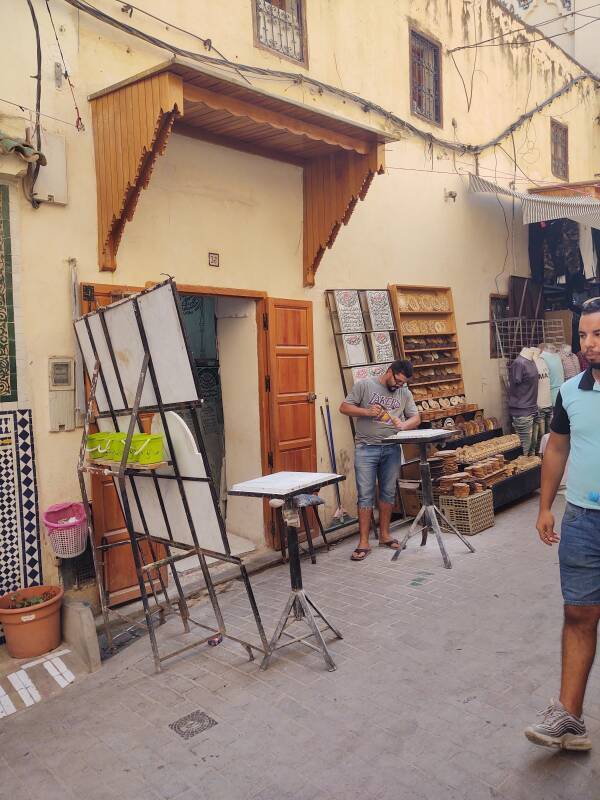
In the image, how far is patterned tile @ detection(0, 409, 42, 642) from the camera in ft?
15.0

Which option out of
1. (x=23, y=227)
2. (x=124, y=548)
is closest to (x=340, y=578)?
(x=124, y=548)

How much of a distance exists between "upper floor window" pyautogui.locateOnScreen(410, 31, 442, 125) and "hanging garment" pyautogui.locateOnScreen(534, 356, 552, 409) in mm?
3878

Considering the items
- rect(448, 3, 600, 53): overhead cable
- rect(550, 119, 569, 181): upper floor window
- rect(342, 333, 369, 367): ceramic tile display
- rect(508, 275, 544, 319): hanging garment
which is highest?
rect(448, 3, 600, 53): overhead cable

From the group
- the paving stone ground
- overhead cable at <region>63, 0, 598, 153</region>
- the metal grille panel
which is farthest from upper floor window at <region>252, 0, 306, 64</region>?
the paving stone ground

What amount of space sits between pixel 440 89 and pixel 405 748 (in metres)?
8.74

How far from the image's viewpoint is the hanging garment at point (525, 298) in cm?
1077

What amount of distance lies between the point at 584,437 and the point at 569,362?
8435mm

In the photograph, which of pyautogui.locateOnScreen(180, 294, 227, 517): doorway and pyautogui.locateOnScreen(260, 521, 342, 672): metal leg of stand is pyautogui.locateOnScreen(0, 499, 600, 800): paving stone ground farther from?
pyautogui.locateOnScreen(180, 294, 227, 517): doorway

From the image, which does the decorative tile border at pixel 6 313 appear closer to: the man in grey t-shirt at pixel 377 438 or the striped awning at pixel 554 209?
the man in grey t-shirt at pixel 377 438

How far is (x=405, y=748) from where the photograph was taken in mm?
3121

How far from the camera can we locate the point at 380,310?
782cm

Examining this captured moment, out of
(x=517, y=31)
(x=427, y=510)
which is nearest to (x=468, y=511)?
(x=427, y=510)

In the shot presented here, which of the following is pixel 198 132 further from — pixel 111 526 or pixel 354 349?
pixel 111 526

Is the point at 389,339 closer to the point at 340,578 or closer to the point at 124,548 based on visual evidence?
the point at 340,578
